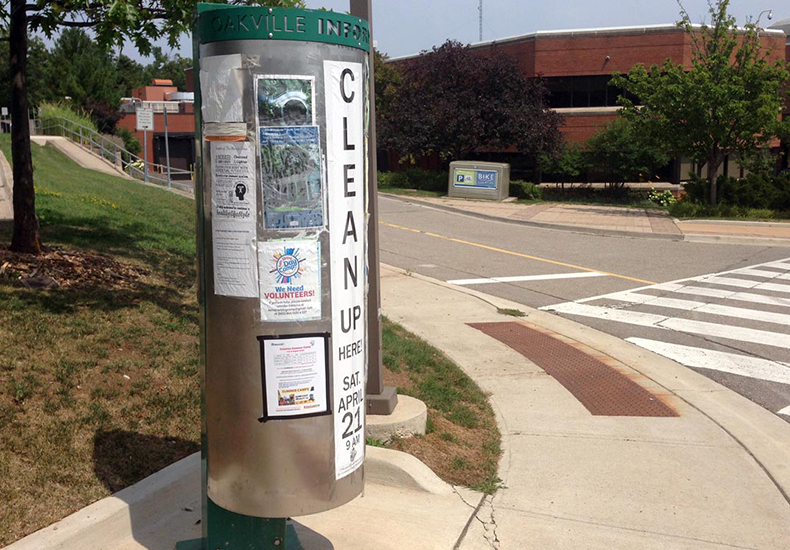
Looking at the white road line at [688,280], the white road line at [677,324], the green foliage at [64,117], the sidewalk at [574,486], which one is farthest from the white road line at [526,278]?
the green foliage at [64,117]

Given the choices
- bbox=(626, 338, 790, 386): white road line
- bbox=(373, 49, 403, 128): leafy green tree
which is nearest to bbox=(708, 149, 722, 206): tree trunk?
bbox=(626, 338, 790, 386): white road line

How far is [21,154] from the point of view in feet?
28.0

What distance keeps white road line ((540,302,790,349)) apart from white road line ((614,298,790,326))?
713 mm

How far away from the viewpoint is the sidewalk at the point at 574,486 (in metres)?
4.53

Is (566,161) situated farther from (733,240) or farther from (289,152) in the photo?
(289,152)

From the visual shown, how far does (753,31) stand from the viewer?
25781mm

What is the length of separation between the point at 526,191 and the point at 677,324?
2156 cm

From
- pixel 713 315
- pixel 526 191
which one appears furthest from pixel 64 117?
pixel 713 315

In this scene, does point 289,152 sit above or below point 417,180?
above

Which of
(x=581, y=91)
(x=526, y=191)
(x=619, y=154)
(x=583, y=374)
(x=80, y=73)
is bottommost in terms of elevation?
(x=583, y=374)

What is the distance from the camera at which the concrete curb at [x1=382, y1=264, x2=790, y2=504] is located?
636 centimetres

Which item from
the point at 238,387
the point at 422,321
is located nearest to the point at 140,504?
the point at 238,387

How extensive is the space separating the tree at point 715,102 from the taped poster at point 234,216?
22241 millimetres

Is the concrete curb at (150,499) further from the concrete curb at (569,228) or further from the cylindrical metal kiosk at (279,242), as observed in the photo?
the concrete curb at (569,228)
